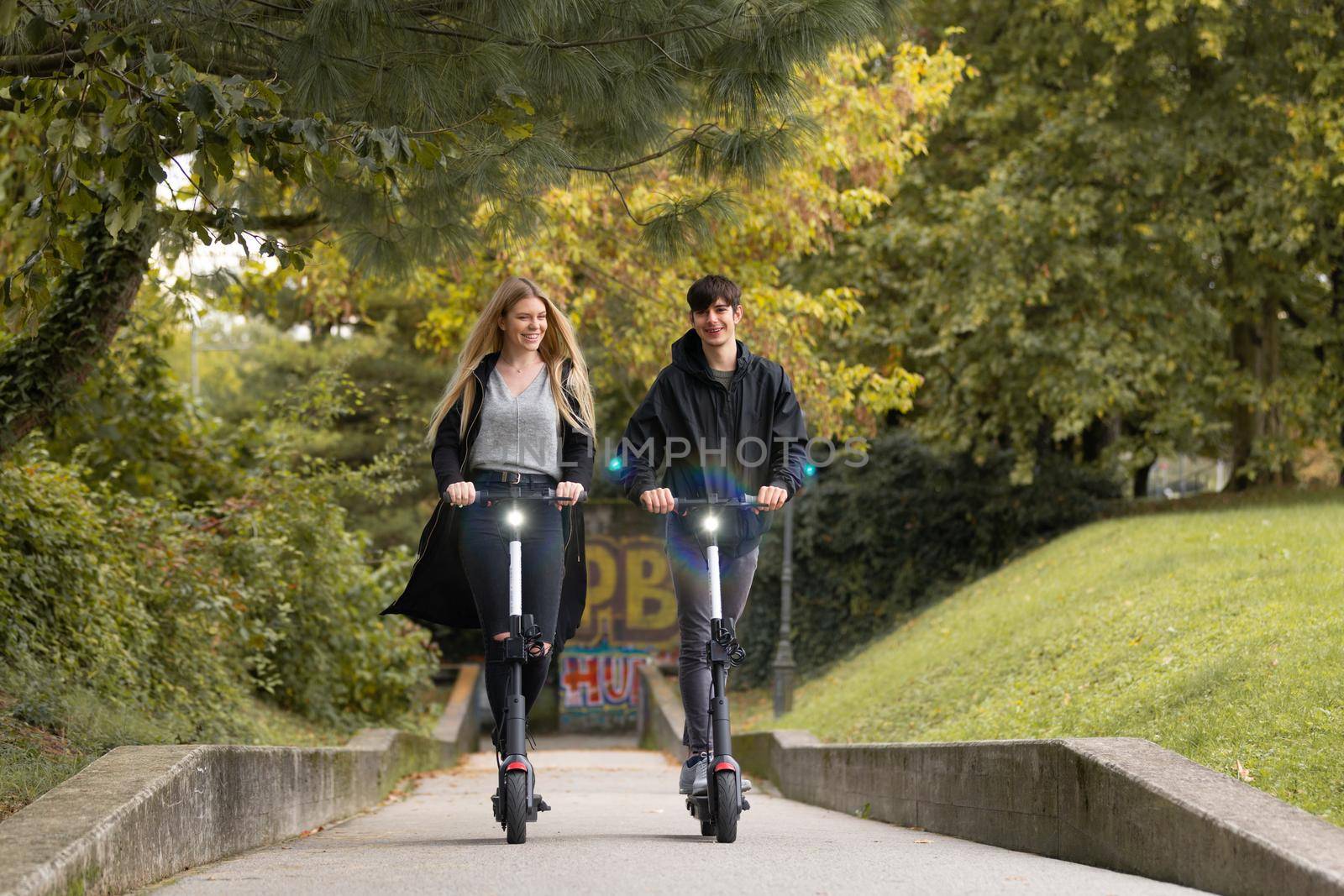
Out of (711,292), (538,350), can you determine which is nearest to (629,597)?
(538,350)

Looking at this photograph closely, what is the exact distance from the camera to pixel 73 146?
4609 mm

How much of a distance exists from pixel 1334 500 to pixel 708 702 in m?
12.5

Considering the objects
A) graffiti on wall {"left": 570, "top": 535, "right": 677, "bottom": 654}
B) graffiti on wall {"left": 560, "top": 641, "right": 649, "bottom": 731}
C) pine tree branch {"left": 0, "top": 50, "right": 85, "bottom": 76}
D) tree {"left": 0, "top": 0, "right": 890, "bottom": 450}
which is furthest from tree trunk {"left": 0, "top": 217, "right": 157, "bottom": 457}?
graffiti on wall {"left": 560, "top": 641, "right": 649, "bottom": 731}

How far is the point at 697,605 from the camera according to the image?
5.69 m

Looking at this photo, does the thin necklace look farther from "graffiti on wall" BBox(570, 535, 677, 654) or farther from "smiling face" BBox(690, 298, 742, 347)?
"graffiti on wall" BBox(570, 535, 677, 654)

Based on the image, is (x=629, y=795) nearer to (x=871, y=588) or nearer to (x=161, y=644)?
(x=161, y=644)

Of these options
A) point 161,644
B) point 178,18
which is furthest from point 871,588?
point 178,18

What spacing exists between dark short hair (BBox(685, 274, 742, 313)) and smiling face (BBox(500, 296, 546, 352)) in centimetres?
59

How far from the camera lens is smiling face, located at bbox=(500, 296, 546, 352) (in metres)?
5.64

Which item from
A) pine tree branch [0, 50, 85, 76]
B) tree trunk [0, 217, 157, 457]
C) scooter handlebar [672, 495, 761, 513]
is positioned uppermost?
pine tree branch [0, 50, 85, 76]

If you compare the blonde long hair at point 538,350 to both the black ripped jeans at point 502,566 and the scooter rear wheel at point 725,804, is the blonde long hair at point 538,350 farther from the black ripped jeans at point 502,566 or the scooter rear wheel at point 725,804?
the scooter rear wheel at point 725,804

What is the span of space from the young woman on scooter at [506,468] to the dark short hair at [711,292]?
53 cm

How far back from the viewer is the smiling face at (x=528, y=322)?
5.64 meters

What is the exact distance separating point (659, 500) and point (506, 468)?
0.64 m
